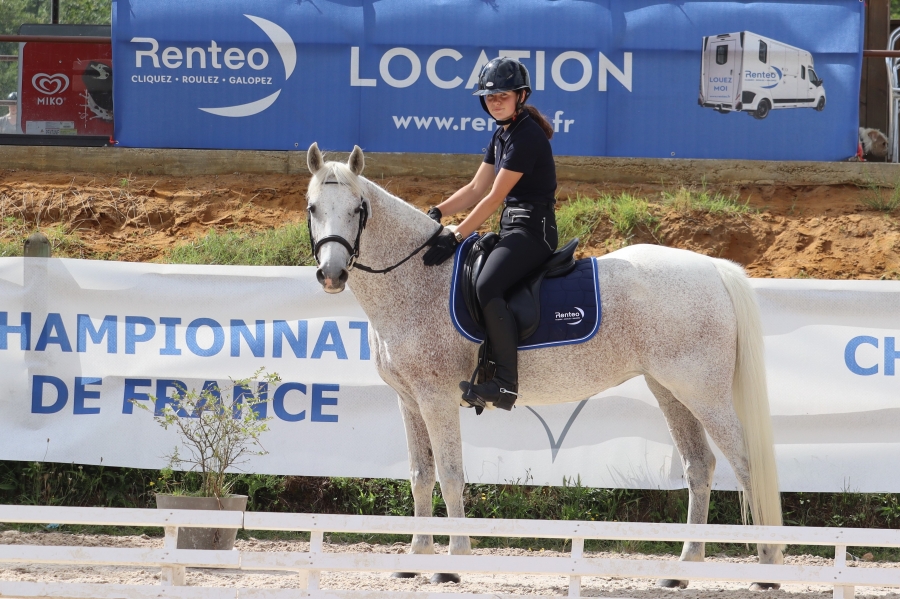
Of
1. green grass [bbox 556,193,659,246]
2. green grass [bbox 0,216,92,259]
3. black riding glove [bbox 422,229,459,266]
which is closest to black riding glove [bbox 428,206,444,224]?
black riding glove [bbox 422,229,459,266]

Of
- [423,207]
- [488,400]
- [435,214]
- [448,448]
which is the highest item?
[423,207]

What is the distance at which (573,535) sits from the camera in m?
4.75

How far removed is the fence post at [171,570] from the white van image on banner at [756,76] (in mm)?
8322

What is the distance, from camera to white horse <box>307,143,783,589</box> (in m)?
5.78

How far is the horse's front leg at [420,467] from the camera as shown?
19.9 feet

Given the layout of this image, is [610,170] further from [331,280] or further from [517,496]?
[331,280]

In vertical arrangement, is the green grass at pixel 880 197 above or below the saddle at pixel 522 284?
above

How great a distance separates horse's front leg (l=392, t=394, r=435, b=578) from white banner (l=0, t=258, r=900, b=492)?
1212mm

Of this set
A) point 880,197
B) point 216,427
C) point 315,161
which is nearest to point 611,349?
point 315,161

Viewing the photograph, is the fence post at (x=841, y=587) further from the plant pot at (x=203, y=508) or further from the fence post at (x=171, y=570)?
the plant pot at (x=203, y=508)

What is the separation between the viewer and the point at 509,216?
591 cm

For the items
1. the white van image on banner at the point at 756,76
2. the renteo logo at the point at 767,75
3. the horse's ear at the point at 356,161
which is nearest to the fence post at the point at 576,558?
the horse's ear at the point at 356,161

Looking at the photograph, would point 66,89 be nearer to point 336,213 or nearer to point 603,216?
point 603,216

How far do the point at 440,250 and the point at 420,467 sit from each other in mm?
1369
